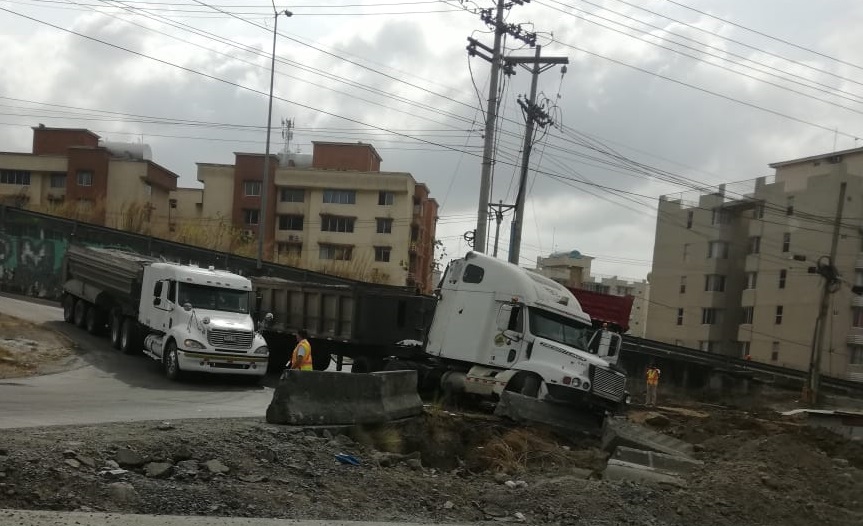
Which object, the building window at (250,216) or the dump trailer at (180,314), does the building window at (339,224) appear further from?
the dump trailer at (180,314)

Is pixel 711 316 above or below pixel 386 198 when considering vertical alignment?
below

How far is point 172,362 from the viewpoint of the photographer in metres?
19.2

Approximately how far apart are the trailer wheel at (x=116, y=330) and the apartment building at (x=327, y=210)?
39575 millimetres

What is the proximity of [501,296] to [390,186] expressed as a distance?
4999cm

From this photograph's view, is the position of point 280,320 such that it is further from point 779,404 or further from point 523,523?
point 779,404

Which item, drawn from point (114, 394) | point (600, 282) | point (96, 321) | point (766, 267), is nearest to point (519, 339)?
point (114, 394)

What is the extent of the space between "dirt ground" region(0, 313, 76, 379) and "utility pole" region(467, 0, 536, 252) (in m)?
12.1

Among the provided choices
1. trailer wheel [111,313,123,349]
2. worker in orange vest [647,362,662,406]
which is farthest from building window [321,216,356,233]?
trailer wheel [111,313,123,349]

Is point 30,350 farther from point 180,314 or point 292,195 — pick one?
point 292,195

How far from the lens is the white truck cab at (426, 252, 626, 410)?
15203 mm

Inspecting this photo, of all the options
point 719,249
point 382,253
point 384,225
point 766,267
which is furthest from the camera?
point 382,253

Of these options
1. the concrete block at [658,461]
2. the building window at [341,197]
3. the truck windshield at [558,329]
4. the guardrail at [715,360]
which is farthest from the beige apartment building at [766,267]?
the concrete block at [658,461]

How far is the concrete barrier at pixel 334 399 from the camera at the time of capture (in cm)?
1073

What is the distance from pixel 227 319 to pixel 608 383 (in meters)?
9.75
